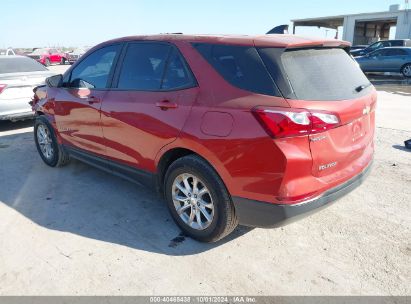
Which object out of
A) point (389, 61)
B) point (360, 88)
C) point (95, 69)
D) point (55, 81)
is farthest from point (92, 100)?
point (389, 61)

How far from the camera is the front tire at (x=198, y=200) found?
2.96 meters

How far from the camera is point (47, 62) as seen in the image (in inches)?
1156

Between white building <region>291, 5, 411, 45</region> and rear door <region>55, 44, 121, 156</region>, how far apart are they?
3156cm

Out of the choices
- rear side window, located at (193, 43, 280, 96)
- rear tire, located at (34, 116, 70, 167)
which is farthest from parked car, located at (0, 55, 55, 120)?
rear side window, located at (193, 43, 280, 96)

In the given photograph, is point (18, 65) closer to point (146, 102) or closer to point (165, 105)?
point (146, 102)

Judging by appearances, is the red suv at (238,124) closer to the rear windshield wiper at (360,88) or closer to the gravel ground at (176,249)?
the rear windshield wiper at (360,88)

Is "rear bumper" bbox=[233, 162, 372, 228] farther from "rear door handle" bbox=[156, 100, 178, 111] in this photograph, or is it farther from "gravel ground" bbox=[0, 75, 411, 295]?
"rear door handle" bbox=[156, 100, 178, 111]

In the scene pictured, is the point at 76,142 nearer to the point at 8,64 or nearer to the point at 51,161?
the point at 51,161

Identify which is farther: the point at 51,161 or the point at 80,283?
the point at 51,161

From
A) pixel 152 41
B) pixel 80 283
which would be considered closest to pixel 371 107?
pixel 152 41

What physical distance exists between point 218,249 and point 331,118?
56.7 inches

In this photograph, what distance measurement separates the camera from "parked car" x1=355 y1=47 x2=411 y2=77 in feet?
57.4

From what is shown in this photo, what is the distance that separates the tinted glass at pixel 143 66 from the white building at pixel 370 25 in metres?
31.7

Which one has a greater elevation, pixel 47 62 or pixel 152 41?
pixel 152 41
